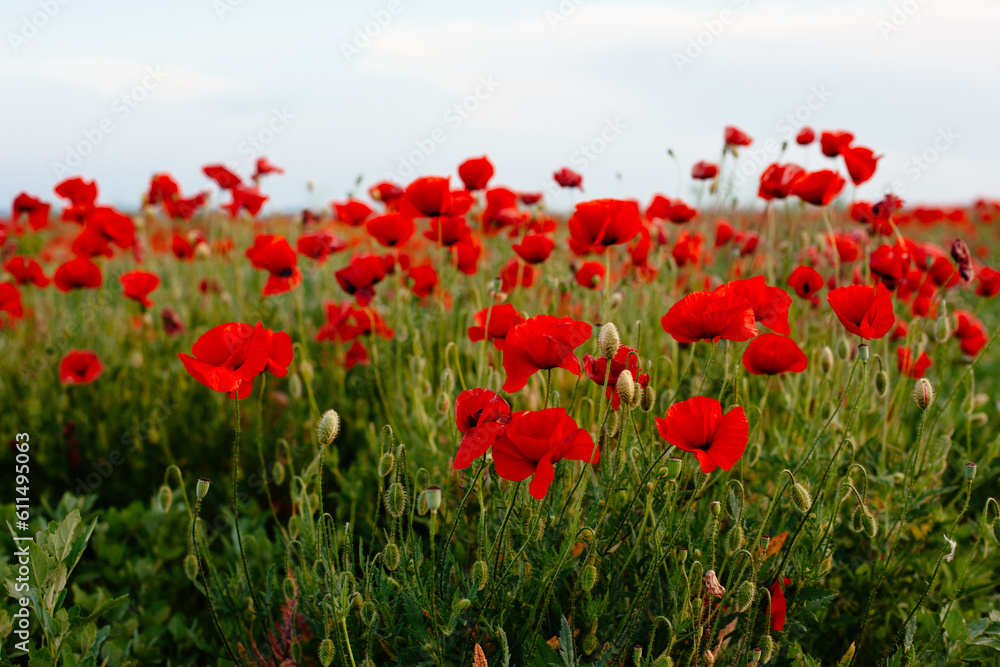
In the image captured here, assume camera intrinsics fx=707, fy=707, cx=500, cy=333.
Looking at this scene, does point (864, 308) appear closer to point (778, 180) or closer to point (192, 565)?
point (778, 180)

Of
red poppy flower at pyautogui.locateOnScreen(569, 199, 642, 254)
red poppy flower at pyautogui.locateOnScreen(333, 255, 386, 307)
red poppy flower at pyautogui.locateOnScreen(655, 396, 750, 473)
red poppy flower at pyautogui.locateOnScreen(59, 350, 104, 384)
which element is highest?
red poppy flower at pyautogui.locateOnScreen(569, 199, 642, 254)

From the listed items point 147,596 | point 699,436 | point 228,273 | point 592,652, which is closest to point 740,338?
point 699,436

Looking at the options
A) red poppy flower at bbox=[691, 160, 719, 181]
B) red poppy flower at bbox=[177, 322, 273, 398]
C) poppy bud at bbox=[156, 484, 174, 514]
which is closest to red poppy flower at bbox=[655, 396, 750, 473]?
red poppy flower at bbox=[177, 322, 273, 398]

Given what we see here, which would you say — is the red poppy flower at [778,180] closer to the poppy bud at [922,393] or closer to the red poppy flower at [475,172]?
the red poppy flower at [475,172]

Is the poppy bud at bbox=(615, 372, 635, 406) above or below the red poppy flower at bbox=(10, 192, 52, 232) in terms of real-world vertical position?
above

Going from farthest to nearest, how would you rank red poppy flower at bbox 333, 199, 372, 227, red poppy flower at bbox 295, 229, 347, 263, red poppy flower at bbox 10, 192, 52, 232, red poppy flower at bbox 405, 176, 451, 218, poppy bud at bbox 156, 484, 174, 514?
red poppy flower at bbox 10, 192, 52, 232 < red poppy flower at bbox 333, 199, 372, 227 < red poppy flower at bbox 295, 229, 347, 263 < red poppy flower at bbox 405, 176, 451, 218 < poppy bud at bbox 156, 484, 174, 514

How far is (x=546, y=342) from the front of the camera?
48.1 inches

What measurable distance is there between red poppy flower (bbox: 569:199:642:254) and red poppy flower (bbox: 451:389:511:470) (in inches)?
25.6

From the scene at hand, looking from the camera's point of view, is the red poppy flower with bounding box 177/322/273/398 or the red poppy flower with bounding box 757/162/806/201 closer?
the red poppy flower with bounding box 177/322/273/398

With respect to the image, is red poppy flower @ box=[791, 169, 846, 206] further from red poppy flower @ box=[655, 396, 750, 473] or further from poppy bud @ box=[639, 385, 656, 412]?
red poppy flower @ box=[655, 396, 750, 473]

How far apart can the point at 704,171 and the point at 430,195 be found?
141cm

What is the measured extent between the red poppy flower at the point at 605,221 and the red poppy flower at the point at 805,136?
1.42m

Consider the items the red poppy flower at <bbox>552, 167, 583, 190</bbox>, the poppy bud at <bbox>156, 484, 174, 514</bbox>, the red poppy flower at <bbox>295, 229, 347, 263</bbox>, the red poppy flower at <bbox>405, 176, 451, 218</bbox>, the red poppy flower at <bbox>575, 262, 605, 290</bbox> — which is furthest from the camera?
the red poppy flower at <bbox>552, 167, 583, 190</bbox>

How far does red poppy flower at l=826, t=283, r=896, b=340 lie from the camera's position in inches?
55.3
